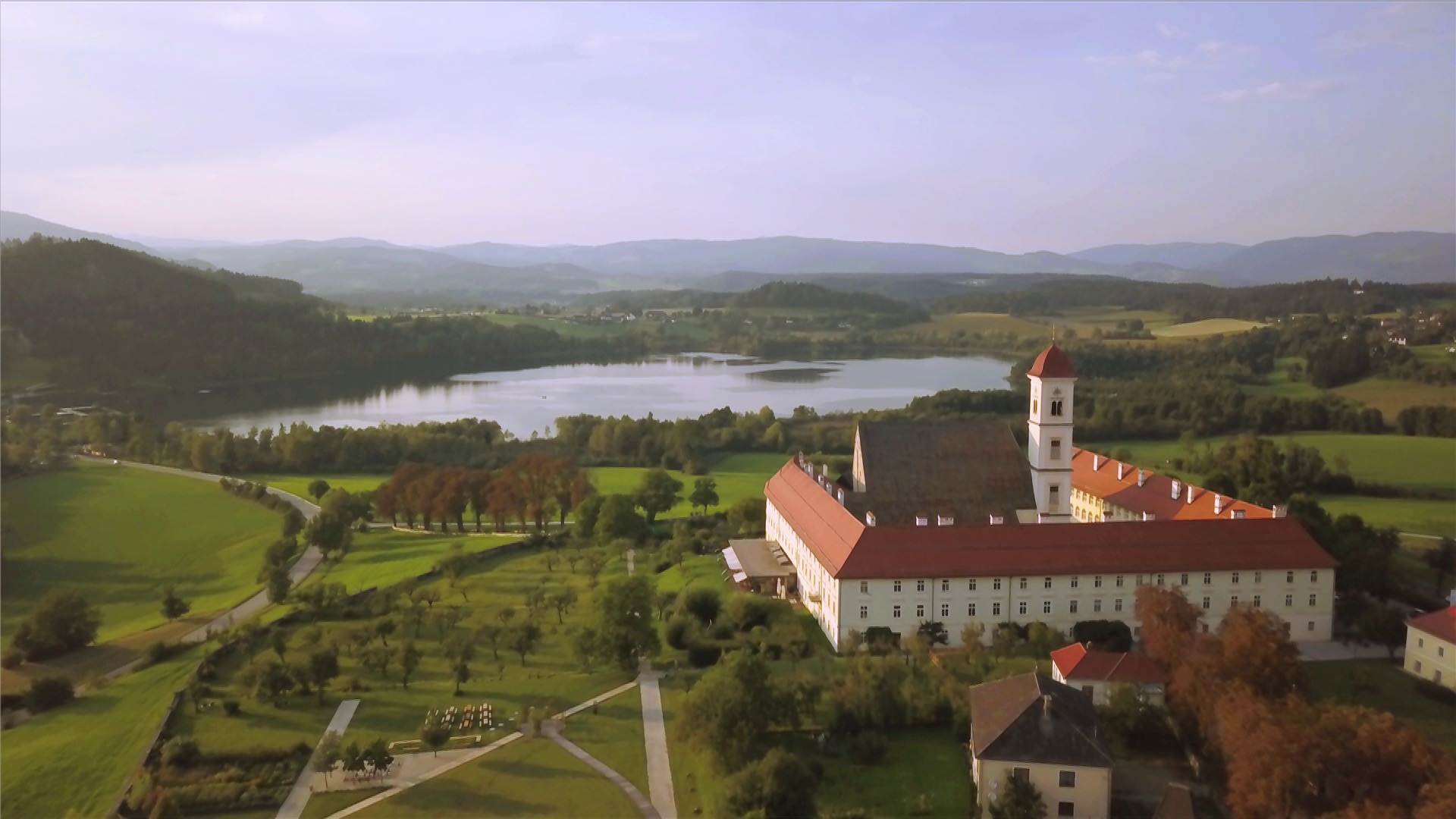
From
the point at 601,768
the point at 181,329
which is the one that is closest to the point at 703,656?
the point at 601,768

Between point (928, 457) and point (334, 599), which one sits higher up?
point (928, 457)

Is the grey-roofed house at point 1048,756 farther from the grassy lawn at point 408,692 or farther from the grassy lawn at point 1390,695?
the grassy lawn at point 408,692

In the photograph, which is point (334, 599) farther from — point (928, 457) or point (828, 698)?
point (928, 457)

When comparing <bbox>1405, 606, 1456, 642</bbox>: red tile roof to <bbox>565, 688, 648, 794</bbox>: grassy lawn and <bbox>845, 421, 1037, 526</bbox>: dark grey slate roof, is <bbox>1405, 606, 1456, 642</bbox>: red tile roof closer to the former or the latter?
<bbox>845, 421, 1037, 526</bbox>: dark grey slate roof

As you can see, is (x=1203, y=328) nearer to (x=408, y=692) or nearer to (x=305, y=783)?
(x=408, y=692)

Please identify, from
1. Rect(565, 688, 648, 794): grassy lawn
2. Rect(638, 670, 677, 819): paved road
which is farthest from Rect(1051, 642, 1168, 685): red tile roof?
Rect(565, 688, 648, 794): grassy lawn

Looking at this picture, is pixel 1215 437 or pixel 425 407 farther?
pixel 425 407

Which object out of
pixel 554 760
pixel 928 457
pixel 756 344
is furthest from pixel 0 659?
pixel 756 344
